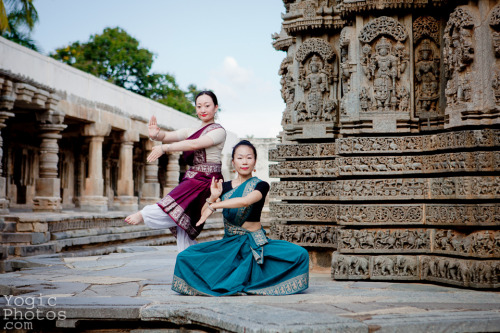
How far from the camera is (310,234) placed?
686 centimetres

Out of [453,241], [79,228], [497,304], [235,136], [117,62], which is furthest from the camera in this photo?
[117,62]

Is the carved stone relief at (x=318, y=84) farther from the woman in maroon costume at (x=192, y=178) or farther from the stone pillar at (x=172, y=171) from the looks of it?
the stone pillar at (x=172, y=171)

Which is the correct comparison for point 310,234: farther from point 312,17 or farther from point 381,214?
point 312,17

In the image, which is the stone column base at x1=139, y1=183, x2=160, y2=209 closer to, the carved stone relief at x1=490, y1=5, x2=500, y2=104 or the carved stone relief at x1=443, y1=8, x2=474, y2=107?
the carved stone relief at x1=443, y1=8, x2=474, y2=107

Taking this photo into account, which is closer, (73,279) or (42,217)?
(73,279)

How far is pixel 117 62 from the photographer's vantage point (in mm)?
36062

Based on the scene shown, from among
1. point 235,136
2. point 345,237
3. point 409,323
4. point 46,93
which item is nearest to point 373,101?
point 345,237

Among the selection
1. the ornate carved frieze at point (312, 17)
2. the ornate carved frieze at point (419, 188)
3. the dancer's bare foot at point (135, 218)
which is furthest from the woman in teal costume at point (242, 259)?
the ornate carved frieze at point (312, 17)

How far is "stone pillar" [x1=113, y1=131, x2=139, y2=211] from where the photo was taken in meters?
20.1

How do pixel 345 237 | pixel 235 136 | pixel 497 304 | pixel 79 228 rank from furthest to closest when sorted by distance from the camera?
pixel 235 136 < pixel 79 228 < pixel 345 237 < pixel 497 304

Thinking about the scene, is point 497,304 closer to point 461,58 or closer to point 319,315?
point 319,315

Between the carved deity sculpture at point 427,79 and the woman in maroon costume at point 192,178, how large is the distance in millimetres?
1999

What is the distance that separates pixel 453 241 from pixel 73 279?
140 inches

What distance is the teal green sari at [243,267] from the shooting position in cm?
478
